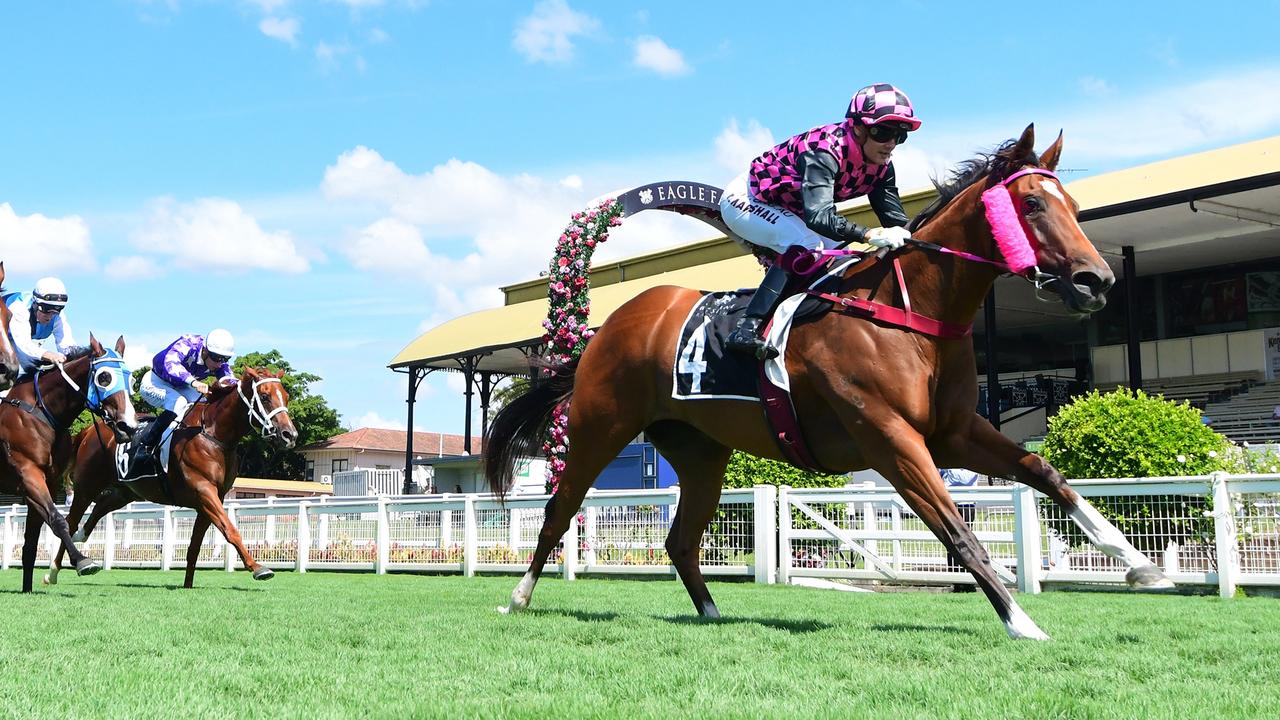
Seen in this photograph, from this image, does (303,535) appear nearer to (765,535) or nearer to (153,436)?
(153,436)

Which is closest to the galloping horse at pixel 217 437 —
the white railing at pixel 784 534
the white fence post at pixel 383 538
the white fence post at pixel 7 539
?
the white railing at pixel 784 534

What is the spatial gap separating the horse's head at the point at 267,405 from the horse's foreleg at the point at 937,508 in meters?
7.07

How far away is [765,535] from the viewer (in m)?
11.7

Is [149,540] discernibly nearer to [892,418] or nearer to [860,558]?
[860,558]

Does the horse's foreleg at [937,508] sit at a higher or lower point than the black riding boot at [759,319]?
lower

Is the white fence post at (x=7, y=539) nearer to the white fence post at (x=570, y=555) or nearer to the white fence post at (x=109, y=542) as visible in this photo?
the white fence post at (x=109, y=542)

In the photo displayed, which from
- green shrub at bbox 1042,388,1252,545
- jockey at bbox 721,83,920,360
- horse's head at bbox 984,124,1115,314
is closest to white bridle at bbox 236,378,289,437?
jockey at bbox 721,83,920,360

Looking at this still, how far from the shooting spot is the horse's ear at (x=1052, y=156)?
5.31m

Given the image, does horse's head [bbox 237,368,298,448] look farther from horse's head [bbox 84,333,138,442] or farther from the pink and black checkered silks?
the pink and black checkered silks

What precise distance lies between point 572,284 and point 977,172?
931cm

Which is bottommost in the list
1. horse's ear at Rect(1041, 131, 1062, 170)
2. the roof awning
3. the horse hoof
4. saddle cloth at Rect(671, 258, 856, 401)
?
the horse hoof

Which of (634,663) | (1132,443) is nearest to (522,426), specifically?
(634,663)

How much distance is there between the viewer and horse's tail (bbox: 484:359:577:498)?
7629mm

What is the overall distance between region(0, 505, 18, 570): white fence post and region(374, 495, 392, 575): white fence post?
7.89 meters
